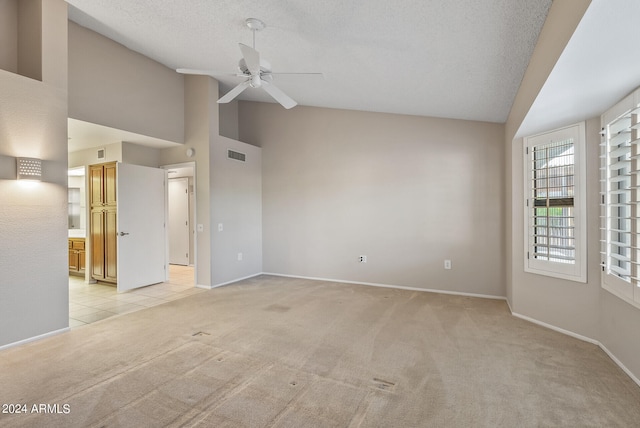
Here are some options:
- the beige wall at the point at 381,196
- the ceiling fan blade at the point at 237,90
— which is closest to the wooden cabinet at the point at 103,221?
the beige wall at the point at 381,196

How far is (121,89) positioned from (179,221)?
3.67 m

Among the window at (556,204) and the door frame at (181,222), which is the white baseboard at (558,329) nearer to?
the window at (556,204)

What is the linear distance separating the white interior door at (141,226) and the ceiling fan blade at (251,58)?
322 cm

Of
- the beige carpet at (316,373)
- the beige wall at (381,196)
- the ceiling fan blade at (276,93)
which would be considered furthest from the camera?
the beige wall at (381,196)

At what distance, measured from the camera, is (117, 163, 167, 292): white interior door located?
16.3 feet

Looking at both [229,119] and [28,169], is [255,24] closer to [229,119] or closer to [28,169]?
[28,169]

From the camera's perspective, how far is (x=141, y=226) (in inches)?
207

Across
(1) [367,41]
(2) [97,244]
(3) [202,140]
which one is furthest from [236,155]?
(1) [367,41]

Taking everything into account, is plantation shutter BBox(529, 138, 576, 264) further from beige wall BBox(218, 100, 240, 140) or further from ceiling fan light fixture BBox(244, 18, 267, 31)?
beige wall BBox(218, 100, 240, 140)

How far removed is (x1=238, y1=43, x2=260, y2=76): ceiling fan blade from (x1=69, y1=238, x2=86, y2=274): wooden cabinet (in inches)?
202

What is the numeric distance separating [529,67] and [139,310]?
5.08m

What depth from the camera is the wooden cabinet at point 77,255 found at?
5.88 m

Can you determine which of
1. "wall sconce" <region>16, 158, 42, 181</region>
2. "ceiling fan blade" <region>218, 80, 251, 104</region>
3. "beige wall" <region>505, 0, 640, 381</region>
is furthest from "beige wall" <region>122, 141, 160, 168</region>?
"beige wall" <region>505, 0, 640, 381</region>

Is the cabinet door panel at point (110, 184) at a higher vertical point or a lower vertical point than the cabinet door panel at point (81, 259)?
higher
